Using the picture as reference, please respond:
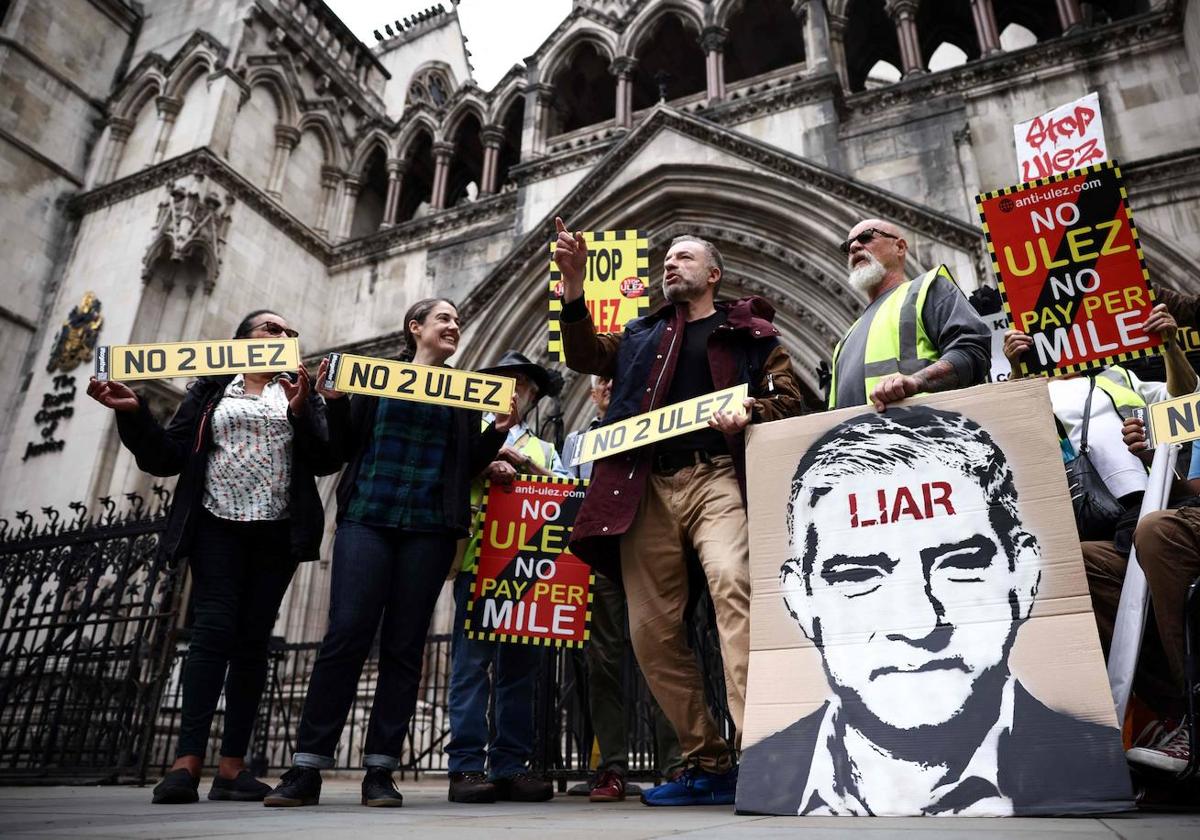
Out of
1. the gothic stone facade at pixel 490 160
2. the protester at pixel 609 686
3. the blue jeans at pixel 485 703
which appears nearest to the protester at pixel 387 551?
the blue jeans at pixel 485 703

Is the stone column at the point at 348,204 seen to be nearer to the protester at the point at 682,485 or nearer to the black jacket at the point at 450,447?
the black jacket at the point at 450,447

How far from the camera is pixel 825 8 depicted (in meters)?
12.9

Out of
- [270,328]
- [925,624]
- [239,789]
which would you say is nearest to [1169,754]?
[925,624]

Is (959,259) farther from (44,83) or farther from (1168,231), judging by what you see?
(44,83)

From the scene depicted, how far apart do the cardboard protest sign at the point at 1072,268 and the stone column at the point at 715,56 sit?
393 inches

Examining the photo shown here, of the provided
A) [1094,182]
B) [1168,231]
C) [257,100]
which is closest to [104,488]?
[257,100]

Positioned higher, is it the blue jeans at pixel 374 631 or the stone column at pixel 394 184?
the stone column at pixel 394 184

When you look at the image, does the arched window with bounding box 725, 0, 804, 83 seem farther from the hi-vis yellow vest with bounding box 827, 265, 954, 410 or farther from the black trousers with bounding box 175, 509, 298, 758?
the black trousers with bounding box 175, 509, 298, 758

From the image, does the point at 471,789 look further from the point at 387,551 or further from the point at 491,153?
the point at 491,153

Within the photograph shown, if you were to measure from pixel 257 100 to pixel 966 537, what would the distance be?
16669mm

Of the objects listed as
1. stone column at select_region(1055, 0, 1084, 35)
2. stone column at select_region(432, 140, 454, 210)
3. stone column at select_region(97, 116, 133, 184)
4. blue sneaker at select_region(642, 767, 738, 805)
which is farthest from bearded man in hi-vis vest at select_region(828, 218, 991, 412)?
stone column at select_region(97, 116, 133, 184)

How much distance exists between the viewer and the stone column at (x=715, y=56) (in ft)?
43.0

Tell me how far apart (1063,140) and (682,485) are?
541 centimetres

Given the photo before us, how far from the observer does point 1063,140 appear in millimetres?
6656
